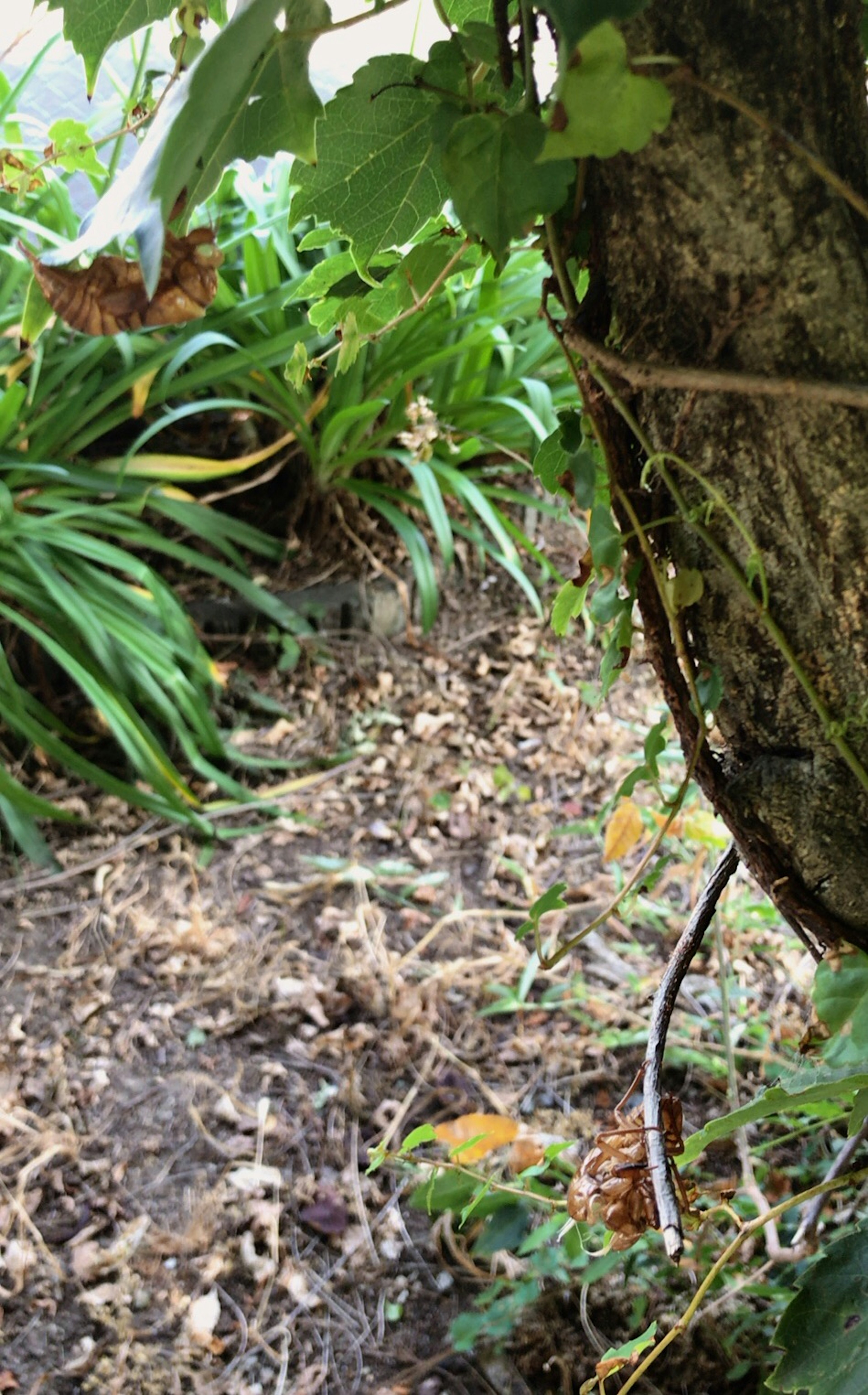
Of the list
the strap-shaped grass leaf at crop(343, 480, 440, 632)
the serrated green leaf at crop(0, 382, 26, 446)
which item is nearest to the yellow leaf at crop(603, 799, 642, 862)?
the strap-shaped grass leaf at crop(343, 480, 440, 632)

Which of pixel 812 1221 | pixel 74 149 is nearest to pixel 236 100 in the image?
pixel 74 149

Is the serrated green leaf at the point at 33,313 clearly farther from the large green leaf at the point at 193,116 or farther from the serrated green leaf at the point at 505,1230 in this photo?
the serrated green leaf at the point at 505,1230

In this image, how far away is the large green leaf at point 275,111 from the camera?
1.33 feet

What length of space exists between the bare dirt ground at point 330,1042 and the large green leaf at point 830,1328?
0.55 m

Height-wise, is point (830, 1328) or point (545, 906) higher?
point (545, 906)

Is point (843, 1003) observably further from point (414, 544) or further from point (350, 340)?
point (414, 544)

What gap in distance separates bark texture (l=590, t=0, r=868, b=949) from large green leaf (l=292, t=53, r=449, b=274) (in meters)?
0.09

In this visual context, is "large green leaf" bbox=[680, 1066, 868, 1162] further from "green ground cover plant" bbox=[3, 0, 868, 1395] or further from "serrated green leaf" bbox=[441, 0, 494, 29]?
"serrated green leaf" bbox=[441, 0, 494, 29]

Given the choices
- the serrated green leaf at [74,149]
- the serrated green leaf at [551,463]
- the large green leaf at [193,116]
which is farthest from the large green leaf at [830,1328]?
the serrated green leaf at [74,149]

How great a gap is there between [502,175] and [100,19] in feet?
0.76

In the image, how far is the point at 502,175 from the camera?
0.39m

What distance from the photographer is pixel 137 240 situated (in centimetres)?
34

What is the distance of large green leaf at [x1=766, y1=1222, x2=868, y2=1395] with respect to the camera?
1.56 ft

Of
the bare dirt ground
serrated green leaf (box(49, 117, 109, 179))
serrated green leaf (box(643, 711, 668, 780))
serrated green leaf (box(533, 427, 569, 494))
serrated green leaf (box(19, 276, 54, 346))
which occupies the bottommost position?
the bare dirt ground
